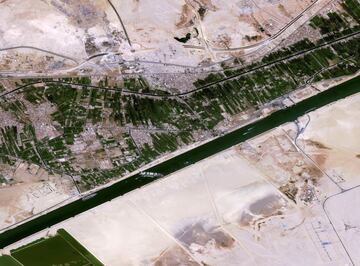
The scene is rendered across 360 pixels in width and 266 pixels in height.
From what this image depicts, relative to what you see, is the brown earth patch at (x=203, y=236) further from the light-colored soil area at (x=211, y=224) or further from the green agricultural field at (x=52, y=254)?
the green agricultural field at (x=52, y=254)

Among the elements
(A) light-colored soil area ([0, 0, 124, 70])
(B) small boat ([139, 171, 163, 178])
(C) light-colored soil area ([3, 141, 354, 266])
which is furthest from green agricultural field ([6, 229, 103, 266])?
(A) light-colored soil area ([0, 0, 124, 70])

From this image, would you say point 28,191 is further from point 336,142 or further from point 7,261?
point 336,142

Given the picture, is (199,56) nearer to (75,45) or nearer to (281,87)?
(281,87)

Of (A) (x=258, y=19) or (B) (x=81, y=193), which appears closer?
(B) (x=81, y=193)

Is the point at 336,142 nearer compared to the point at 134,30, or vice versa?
the point at 336,142

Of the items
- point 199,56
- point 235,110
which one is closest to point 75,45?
point 199,56

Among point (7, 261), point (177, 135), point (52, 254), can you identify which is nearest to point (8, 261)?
point (7, 261)
